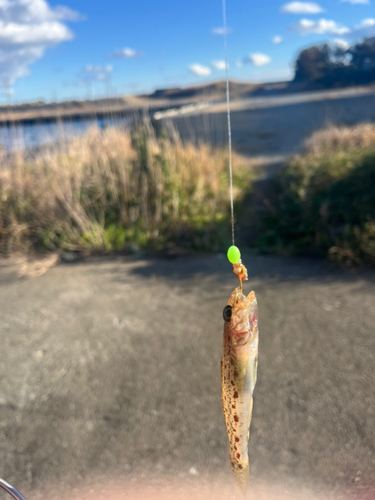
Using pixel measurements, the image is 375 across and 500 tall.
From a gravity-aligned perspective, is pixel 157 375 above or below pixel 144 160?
below

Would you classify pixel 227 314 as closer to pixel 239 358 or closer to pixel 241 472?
pixel 239 358

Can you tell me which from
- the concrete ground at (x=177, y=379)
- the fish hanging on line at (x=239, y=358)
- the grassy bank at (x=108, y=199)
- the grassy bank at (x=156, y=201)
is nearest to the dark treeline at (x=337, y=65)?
the grassy bank at (x=156, y=201)

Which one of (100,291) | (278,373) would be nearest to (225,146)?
(100,291)

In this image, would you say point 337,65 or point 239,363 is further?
point 337,65

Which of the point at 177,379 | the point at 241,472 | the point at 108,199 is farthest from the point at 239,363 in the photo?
the point at 108,199

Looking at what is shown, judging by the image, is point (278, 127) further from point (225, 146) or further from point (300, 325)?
point (300, 325)

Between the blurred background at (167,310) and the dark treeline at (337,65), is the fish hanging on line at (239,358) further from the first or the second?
the dark treeline at (337,65)
